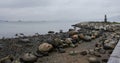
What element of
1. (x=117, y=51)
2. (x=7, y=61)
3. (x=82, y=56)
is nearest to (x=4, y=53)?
(x=7, y=61)

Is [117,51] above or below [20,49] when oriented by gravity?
above

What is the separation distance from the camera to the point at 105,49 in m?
12.2

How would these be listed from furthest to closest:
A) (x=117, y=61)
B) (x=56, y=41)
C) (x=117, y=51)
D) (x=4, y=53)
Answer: (x=4, y=53) → (x=56, y=41) → (x=117, y=51) → (x=117, y=61)

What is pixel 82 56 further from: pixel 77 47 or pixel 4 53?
pixel 4 53

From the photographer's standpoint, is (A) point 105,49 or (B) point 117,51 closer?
(B) point 117,51

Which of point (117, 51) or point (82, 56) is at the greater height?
point (117, 51)

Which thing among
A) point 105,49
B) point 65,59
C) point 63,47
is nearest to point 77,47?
point 63,47

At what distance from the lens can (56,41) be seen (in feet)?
44.9

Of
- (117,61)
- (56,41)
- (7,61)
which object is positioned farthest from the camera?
(56,41)

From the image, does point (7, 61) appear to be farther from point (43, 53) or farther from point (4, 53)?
point (4, 53)

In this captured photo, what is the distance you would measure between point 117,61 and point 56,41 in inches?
273

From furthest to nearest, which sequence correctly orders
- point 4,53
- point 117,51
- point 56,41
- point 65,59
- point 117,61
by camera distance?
1. point 4,53
2. point 56,41
3. point 65,59
4. point 117,51
5. point 117,61

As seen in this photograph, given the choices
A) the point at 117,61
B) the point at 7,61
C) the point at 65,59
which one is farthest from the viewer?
the point at 7,61

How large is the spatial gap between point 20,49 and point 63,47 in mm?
4230
